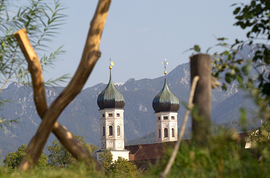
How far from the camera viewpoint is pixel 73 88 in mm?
4637

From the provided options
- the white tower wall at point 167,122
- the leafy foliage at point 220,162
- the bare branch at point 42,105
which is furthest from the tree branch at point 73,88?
the white tower wall at point 167,122

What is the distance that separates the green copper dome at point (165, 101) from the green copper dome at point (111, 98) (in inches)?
262

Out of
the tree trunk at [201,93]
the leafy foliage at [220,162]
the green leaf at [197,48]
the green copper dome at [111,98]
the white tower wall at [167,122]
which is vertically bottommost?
the leafy foliage at [220,162]

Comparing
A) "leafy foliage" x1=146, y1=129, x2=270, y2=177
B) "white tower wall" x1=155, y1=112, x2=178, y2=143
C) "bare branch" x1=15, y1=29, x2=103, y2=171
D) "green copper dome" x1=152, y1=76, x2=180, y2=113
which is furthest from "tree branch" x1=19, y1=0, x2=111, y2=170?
"white tower wall" x1=155, y1=112, x2=178, y2=143

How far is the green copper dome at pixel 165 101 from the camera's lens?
73562mm

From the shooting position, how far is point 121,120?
2854 inches

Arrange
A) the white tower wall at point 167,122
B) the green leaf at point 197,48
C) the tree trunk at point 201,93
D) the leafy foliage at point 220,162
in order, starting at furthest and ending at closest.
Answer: the white tower wall at point 167,122 → the green leaf at point 197,48 → the tree trunk at point 201,93 → the leafy foliage at point 220,162

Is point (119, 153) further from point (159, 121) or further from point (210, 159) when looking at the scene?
point (210, 159)

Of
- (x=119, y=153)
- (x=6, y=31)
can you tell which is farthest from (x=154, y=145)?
(x=6, y=31)

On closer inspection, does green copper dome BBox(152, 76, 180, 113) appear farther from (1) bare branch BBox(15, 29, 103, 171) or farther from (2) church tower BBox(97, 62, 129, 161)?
(1) bare branch BBox(15, 29, 103, 171)

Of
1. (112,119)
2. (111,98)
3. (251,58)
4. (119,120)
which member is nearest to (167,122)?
(119,120)

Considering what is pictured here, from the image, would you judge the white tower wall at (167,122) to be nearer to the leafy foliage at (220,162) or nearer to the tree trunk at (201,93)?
the tree trunk at (201,93)

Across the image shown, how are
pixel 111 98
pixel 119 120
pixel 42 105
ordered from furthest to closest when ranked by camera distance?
Result: pixel 119 120 < pixel 111 98 < pixel 42 105

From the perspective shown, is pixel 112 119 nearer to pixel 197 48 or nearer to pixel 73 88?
pixel 73 88
